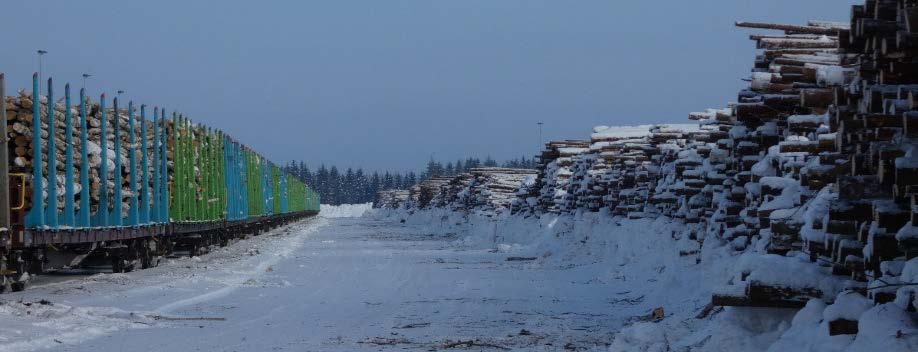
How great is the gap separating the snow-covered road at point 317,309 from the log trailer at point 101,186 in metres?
0.64

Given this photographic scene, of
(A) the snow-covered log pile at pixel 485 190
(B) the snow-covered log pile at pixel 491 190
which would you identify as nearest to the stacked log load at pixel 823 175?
(A) the snow-covered log pile at pixel 485 190

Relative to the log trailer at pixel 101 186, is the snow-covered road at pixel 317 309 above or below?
below

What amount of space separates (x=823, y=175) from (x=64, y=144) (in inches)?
480

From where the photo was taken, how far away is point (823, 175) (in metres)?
9.41

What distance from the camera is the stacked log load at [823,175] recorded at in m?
7.28

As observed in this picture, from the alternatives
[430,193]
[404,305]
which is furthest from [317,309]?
[430,193]

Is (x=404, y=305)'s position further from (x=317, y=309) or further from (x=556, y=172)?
(x=556, y=172)

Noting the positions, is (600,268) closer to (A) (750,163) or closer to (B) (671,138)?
(B) (671,138)

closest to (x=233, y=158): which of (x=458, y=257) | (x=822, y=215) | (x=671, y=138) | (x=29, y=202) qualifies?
(x=458, y=257)

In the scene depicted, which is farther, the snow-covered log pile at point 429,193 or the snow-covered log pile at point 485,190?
the snow-covered log pile at point 429,193

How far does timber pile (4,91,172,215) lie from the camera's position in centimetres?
1620

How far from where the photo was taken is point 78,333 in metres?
11.1

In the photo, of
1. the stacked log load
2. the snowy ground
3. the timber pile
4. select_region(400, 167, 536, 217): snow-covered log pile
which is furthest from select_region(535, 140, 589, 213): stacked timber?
the stacked log load

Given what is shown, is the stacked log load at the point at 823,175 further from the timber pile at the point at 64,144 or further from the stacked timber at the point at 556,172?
the stacked timber at the point at 556,172
